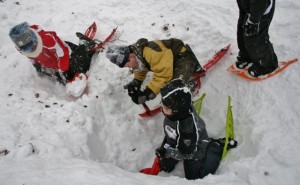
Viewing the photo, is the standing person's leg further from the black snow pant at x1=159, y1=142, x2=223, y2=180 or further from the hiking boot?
the black snow pant at x1=159, y1=142, x2=223, y2=180

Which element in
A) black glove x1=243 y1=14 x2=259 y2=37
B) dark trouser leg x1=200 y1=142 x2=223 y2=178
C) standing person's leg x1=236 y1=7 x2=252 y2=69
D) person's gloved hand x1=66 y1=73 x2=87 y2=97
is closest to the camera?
black glove x1=243 y1=14 x2=259 y2=37

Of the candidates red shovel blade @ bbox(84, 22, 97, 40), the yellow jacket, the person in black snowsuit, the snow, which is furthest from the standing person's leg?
Answer: red shovel blade @ bbox(84, 22, 97, 40)

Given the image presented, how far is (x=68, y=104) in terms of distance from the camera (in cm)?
381

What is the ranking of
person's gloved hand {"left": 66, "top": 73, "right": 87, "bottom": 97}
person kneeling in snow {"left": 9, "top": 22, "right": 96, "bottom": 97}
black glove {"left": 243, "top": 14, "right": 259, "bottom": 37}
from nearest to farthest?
black glove {"left": 243, "top": 14, "right": 259, "bottom": 37} → person kneeling in snow {"left": 9, "top": 22, "right": 96, "bottom": 97} → person's gloved hand {"left": 66, "top": 73, "right": 87, "bottom": 97}

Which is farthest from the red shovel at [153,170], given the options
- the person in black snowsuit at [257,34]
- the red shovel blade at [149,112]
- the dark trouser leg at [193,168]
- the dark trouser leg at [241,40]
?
the dark trouser leg at [241,40]

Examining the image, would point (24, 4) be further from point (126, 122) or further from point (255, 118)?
point (255, 118)

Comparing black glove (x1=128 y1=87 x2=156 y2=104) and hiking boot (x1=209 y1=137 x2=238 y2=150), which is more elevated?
black glove (x1=128 y1=87 x2=156 y2=104)

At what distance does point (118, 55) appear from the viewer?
3383 mm

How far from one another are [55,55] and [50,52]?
102mm

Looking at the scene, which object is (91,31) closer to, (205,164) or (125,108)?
(125,108)

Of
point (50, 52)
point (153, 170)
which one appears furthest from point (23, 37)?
point (153, 170)

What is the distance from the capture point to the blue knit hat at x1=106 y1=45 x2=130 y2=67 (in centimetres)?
338

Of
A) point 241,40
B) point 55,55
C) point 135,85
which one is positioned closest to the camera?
point 241,40

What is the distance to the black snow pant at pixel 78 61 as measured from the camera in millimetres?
4418
